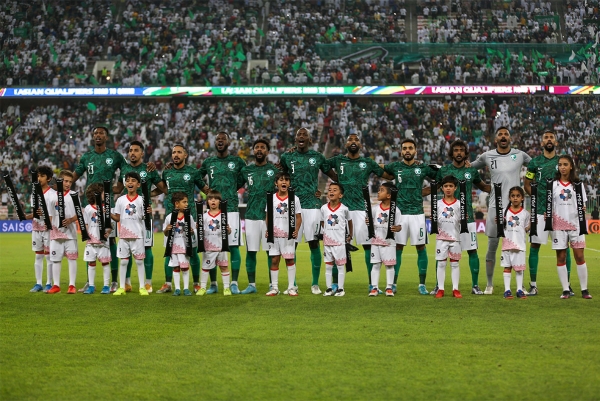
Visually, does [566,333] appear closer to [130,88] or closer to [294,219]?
[294,219]

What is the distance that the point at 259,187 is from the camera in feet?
37.9

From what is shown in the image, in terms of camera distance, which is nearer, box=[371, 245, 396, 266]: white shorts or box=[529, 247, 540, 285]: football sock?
box=[371, 245, 396, 266]: white shorts

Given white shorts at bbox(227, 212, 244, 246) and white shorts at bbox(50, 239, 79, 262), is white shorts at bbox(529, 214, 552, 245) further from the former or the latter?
white shorts at bbox(50, 239, 79, 262)

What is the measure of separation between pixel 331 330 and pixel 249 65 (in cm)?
3480

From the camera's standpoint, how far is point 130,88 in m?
40.4

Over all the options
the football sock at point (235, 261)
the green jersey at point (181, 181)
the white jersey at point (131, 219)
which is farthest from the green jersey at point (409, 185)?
the white jersey at point (131, 219)

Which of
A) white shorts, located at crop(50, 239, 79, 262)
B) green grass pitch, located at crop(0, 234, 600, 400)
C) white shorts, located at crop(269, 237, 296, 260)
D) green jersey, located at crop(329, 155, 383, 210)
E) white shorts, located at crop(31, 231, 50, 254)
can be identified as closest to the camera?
green grass pitch, located at crop(0, 234, 600, 400)

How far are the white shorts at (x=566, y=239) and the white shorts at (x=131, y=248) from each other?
558 centimetres

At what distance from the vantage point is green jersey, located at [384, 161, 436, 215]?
448 inches

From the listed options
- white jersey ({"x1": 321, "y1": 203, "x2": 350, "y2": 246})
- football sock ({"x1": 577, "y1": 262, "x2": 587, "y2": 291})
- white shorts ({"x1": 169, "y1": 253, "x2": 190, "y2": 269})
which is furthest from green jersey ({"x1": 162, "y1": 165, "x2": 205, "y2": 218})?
football sock ({"x1": 577, "y1": 262, "x2": 587, "y2": 291})

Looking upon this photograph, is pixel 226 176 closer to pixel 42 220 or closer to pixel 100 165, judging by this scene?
pixel 100 165

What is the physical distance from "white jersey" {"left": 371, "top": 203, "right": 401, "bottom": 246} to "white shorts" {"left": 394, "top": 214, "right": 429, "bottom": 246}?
12cm

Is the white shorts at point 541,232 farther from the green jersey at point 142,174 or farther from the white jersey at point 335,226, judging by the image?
the green jersey at point 142,174

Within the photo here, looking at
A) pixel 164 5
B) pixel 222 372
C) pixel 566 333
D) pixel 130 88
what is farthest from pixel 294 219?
pixel 164 5
